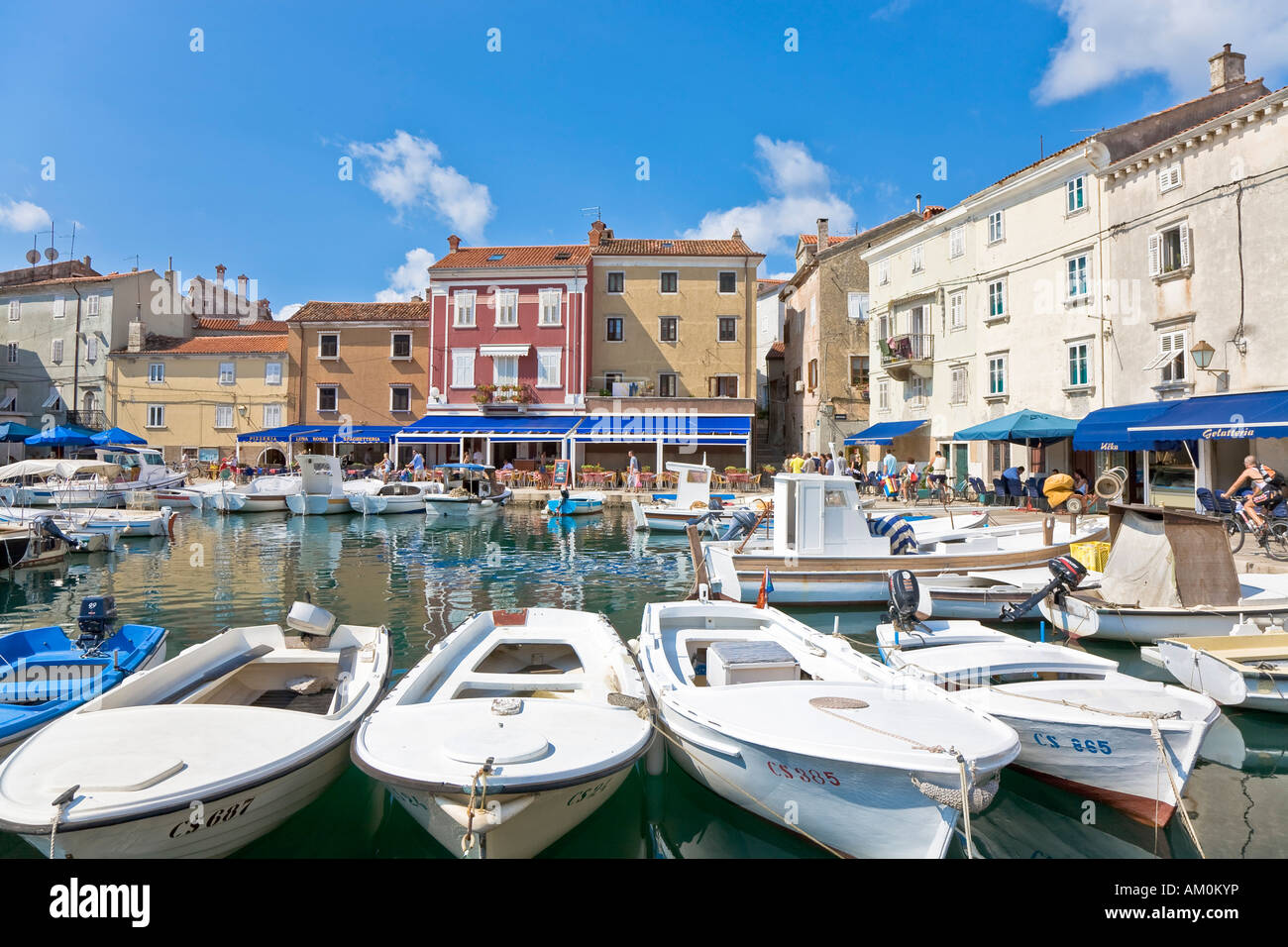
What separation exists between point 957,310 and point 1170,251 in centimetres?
921

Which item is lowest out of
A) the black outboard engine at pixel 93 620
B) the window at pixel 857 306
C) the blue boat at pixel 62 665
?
the blue boat at pixel 62 665

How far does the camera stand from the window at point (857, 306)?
37.6 meters

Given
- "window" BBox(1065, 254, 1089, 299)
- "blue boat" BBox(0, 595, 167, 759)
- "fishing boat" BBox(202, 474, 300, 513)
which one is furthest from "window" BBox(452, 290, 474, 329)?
"blue boat" BBox(0, 595, 167, 759)

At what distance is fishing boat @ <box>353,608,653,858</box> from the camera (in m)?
4.55

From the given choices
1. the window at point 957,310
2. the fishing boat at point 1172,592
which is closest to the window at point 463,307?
the window at point 957,310

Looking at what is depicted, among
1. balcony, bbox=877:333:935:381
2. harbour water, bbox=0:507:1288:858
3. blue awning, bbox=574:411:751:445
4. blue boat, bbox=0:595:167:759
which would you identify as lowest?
harbour water, bbox=0:507:1288:858

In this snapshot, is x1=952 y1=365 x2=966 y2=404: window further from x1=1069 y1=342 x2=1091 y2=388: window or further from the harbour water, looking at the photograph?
the harbour water

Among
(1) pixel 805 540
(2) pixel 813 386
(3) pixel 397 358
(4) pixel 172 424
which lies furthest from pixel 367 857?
(4) pixel 172 424

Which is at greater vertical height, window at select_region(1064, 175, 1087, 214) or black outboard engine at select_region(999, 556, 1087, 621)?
window at select_region(1064, 175, 1087, 214)

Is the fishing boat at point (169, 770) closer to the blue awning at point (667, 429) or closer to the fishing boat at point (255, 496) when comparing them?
the fishing boat at point (255, 496)

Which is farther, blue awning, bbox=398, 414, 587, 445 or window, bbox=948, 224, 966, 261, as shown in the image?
blue awning, bbox=398, 414, 587, 445

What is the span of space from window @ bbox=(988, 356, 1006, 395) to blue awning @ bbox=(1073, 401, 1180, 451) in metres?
5.41

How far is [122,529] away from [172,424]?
25380 millimetres

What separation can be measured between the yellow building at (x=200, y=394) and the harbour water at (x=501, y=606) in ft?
50.7
